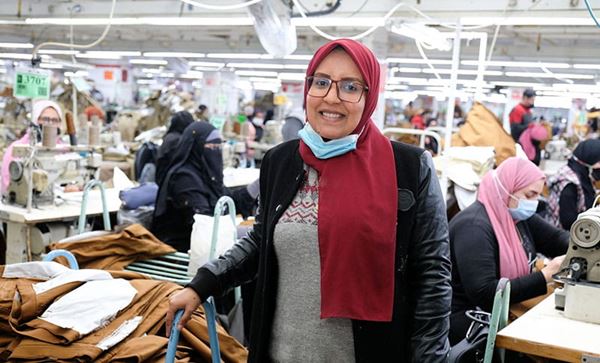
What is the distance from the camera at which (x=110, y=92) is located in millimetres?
24656

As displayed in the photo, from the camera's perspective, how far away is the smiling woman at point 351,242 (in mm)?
1609

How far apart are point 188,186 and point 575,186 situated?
113 inches

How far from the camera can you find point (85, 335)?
2.15m

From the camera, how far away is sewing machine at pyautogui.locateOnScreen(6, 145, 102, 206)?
4.43 metres

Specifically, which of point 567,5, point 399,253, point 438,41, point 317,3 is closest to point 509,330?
point 399,253

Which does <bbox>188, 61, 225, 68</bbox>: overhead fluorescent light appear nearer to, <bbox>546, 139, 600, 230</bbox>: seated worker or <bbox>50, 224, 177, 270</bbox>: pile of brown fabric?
<bbox>546, 139, 600, 230</bbox>: seated worker

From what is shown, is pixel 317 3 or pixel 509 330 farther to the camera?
pixel 317 3

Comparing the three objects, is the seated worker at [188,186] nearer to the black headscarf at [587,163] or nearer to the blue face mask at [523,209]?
the blue face mask at [523,209]

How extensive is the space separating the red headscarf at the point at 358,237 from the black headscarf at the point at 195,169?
9.72 feet

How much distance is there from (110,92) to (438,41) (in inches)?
841

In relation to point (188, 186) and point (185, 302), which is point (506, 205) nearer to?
point (185, 302)

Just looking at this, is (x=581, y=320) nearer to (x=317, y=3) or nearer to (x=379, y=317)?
(x=379, y=317)

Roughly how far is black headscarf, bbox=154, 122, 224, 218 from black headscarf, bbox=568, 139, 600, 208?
109 inches

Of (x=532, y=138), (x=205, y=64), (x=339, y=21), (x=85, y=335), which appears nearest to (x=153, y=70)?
(x=205, y=64)
